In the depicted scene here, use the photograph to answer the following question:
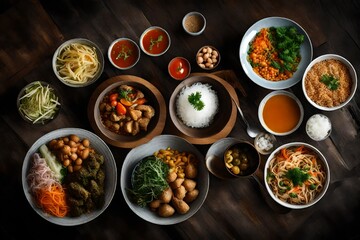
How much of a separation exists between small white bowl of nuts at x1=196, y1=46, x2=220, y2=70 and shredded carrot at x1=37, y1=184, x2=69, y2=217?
1.78 meters

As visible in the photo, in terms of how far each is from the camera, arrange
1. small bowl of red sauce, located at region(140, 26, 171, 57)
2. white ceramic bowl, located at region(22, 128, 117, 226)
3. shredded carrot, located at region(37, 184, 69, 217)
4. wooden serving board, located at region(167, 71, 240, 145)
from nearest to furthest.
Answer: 1. shredded carrot, located at region(37, 184, 69, 217)
2. white ceramic bowl, located at region(22, 128, 117, 226)
3. wooden serving board, located at region(167, 71, 240, 145)
4. small bowl of red sauce, located at region(140, 26, 171, 57)

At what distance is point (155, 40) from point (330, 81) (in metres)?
1.75

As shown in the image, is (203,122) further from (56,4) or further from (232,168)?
(56,4)

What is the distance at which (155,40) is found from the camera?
4.28 m

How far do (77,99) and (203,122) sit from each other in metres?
1.25

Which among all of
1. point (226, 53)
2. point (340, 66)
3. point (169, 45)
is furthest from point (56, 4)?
point (340, 66)

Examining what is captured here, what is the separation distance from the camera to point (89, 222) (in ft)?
13.8

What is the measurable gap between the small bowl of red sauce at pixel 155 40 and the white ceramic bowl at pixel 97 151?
1.01 metres

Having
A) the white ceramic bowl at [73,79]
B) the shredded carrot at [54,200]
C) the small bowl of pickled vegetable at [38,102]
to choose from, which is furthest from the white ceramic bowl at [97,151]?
the white ceramic bowl at [73,79]

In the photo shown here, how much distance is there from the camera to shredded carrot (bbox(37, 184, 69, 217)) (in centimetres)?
385

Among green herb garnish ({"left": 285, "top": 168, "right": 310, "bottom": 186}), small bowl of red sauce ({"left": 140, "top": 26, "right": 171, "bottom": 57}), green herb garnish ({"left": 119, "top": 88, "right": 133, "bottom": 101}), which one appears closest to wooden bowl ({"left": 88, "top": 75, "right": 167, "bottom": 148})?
green herb garnish ({"left": 119, "top": 88, "right": 133, "bottom": 101})

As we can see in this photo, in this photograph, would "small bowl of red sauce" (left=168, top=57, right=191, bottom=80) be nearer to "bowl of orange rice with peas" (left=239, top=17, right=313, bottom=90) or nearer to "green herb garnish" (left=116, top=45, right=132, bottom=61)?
"green herb garnish" (left=116, top=45, right=132, bottom=61)

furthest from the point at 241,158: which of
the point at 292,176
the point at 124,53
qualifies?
the point at 124,53

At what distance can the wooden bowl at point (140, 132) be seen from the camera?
13.3 feet
